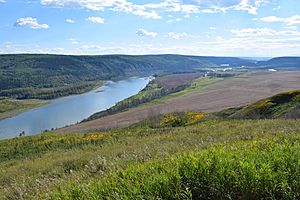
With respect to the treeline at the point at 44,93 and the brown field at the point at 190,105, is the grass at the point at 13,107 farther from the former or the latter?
the brown field at the point at 190,105

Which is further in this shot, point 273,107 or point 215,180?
point 273,107

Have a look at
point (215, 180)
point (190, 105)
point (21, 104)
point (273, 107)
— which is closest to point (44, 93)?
point (21, 104)

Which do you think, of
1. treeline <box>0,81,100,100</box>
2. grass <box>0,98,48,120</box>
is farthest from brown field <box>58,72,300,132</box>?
treeline <box>0,81,100,100</box>

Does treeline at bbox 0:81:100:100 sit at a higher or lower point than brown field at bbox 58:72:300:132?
lower

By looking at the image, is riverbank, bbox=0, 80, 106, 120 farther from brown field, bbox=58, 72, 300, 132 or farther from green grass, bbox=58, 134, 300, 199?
green grass, bbox=58, 134, 300, 199

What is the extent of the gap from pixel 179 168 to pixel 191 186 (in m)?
0.43

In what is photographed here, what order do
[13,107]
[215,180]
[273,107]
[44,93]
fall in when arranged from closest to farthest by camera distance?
[215,180] → [273,107] → [13,107] → [44,93]

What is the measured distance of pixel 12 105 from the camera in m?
138

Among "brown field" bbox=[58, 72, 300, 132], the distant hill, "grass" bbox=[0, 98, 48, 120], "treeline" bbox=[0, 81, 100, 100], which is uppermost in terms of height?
the distant hill

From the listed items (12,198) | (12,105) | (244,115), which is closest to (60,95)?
(12,105)

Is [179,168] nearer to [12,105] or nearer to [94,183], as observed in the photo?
[94,183]

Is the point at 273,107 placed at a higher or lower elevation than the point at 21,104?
higher

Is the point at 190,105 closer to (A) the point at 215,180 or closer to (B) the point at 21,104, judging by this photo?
(A) the point at 215,180

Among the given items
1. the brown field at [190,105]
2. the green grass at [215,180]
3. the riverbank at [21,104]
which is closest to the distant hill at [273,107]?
the green grass at [215,180]
